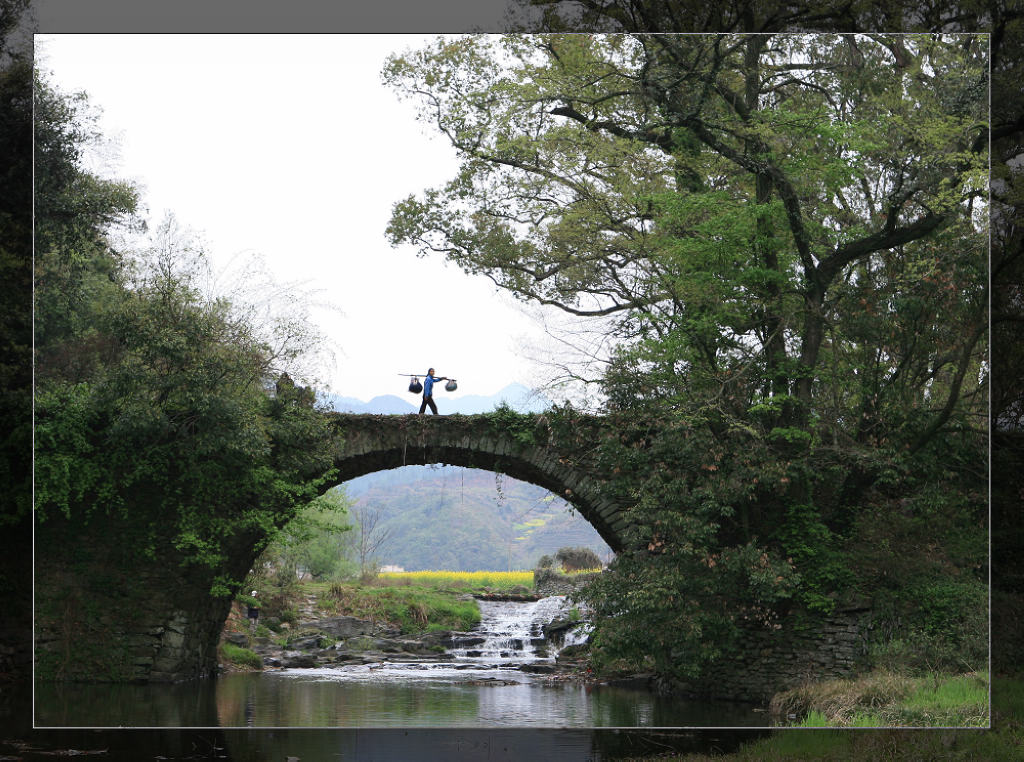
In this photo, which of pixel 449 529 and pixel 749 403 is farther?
pixel 449 529

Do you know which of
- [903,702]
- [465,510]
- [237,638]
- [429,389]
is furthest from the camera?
[237,638]

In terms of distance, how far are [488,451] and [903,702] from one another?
19.1ft

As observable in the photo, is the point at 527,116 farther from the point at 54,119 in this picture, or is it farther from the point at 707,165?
the point at 54,119

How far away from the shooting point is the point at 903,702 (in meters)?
7.36

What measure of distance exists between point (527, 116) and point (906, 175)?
322 centimetres

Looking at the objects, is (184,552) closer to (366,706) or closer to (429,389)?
(366,706)

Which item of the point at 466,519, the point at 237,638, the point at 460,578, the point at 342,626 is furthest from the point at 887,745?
the point at 342,626

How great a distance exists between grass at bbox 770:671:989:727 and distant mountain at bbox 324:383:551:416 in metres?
3.71

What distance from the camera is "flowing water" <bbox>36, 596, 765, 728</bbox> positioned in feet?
26.2

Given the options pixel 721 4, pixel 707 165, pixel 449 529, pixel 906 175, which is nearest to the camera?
pixel 906 175

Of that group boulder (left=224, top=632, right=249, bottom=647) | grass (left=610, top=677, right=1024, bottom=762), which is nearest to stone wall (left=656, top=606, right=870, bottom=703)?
grass (left=610, top=677, right=1024, bottom=762)

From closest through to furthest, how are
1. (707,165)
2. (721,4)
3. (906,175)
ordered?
(906,175), (707,165), (721,4)

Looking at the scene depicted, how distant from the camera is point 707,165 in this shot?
8.59 m

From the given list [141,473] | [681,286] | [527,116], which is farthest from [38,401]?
[681,286]
